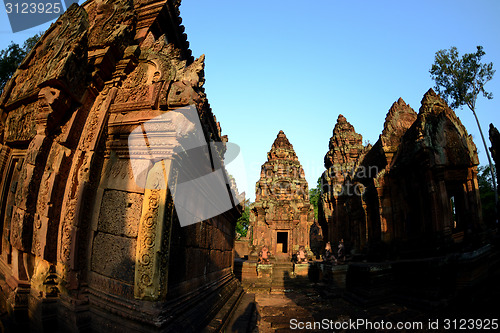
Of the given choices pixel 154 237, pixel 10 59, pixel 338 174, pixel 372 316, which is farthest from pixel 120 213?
pixel 338 174

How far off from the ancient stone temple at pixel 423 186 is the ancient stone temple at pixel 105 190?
9866mm

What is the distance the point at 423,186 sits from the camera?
35.7 feet

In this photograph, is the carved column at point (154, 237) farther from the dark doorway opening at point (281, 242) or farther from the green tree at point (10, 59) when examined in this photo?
the dark doorway opening at point (281, 242)

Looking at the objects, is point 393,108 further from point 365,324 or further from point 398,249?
point 365,324

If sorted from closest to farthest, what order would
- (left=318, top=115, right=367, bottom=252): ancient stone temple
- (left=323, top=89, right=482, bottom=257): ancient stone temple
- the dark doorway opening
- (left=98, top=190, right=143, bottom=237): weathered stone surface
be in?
(left=98, top=190, right=143, bottom=237): weathered stone surface < (left=323, top=89, right=482, bottom=257): ancient stone temple < (left=318, top=115, right=367, bottom=252): ancient stone temple < the dark doorway opening

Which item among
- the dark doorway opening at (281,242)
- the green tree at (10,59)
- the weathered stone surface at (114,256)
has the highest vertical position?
the green tree at (10,59)

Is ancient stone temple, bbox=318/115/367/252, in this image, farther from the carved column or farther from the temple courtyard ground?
the carved column

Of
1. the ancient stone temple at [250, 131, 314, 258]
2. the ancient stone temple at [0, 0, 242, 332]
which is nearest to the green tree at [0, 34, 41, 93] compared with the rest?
the ancient stone temple at [0, 0, 242, 332]

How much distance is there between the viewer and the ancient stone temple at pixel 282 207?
23.6 metres

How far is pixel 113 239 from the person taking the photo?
2.89 metres

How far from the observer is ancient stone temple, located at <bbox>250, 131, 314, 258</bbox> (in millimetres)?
23562

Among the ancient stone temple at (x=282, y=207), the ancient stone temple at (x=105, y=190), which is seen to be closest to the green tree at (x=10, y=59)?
the ancient stone temple at (x=105, y=190)

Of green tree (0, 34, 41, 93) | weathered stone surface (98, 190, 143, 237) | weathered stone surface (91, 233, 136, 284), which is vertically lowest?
weathered stone surface (91, 233, 136, 284)

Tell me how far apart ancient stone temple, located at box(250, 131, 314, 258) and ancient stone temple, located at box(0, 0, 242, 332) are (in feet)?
68.1
